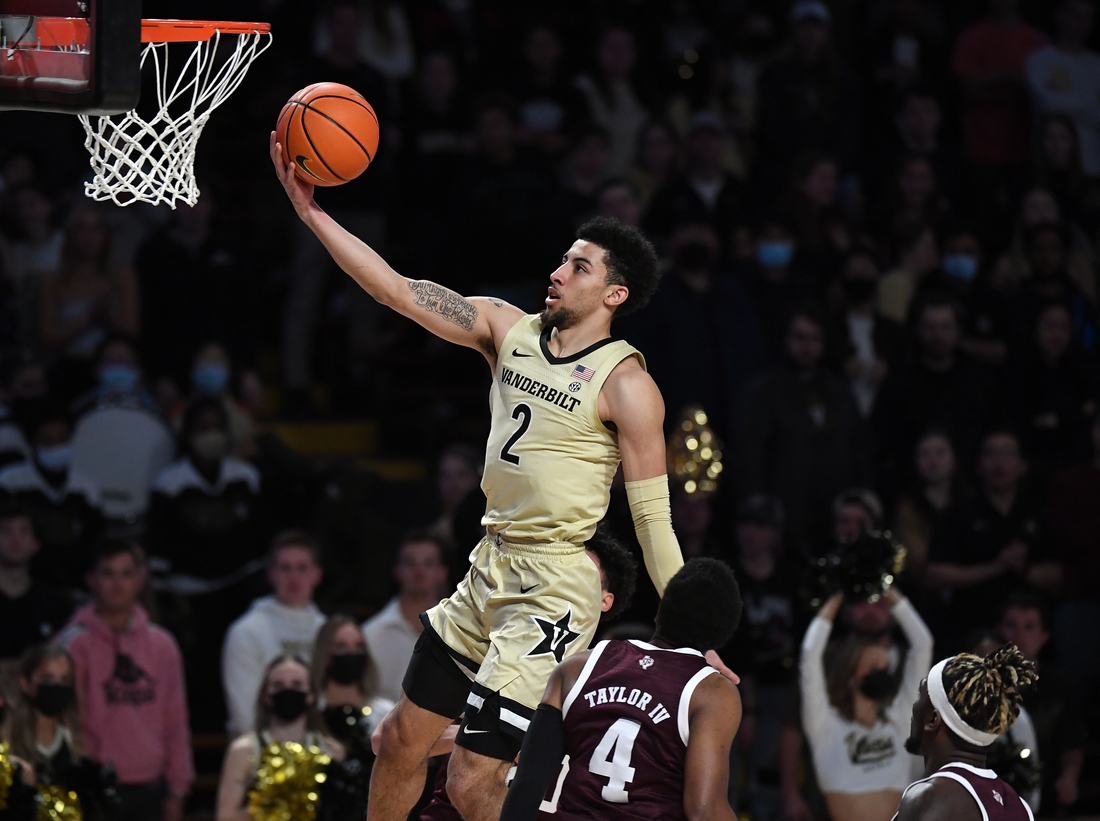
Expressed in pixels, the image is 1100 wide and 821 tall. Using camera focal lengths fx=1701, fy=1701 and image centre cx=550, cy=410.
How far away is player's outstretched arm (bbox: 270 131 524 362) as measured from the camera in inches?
211

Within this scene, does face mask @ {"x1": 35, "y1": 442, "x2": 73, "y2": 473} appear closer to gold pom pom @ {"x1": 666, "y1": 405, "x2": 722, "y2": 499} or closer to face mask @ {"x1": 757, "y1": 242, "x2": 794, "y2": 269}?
gold pom pom @ {"x1": 666, "y1": 405, "x2": 722, "y2": 499}

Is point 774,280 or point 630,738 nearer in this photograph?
point 630,738

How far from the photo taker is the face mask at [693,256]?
33.8 ft

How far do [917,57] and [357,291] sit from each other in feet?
16.5

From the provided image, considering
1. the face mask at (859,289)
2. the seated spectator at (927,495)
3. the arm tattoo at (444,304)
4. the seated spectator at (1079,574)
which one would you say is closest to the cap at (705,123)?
the face mask at (859,289)

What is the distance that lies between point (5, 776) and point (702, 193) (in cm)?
618

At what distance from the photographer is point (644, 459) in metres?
5.28

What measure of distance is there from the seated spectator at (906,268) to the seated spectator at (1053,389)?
85 cm

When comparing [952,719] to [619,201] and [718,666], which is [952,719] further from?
[619,201]

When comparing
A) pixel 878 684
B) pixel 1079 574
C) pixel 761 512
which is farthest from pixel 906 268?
pixel 878 684

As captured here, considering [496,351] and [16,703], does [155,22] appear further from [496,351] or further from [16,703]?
[16,703]

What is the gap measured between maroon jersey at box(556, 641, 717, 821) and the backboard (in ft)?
7.22

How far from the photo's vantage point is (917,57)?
1355 cm

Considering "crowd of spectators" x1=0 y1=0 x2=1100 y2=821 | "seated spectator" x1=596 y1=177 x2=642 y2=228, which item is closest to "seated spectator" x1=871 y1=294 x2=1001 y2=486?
"crowd of spectators" x1=0 y1=0 x2=1100 y2=821
